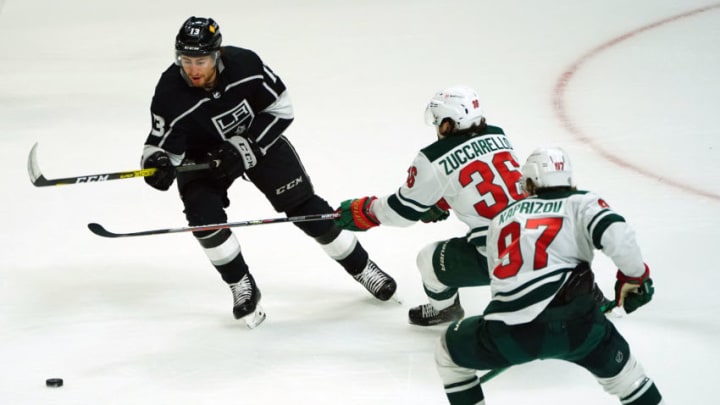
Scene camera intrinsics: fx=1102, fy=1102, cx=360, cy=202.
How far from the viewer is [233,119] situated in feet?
12.8

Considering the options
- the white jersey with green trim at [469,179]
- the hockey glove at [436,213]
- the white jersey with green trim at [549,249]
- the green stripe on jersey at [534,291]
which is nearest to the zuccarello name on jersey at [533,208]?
the white jersey with green trim at [549,249]

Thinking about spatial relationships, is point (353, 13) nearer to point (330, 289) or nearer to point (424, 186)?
point (330, 289)

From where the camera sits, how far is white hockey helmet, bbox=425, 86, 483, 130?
11.4 feet

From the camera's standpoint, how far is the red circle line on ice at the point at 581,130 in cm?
480

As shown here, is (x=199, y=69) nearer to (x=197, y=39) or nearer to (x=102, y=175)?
(x=197, y=39)

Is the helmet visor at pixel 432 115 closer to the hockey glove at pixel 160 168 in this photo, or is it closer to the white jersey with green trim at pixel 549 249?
Result: the white jersey with green trim at pixel 549 249

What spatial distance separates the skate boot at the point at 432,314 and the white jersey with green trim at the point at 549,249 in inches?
37.0

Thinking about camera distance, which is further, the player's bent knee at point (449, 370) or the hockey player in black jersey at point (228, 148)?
the hockey player in black jersey at point (228, 148)

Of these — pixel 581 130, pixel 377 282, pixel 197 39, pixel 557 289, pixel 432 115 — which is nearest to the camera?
pixel 557 289

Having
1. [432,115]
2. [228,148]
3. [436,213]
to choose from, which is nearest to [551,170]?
[432,115]

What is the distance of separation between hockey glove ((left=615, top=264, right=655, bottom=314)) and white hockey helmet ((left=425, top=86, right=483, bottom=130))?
79 centimetres

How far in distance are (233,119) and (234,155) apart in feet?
0.46

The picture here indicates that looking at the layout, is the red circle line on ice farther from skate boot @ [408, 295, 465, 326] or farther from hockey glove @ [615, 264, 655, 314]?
hockey glove @ [615, 264, 655, 314]

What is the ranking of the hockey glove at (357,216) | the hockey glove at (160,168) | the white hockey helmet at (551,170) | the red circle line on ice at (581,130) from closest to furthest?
the white hockey helmet at (551,170) < the hockey glove at (357,216) < the hockey glove at (160,168) < the red circle line on ice at (581,130)
